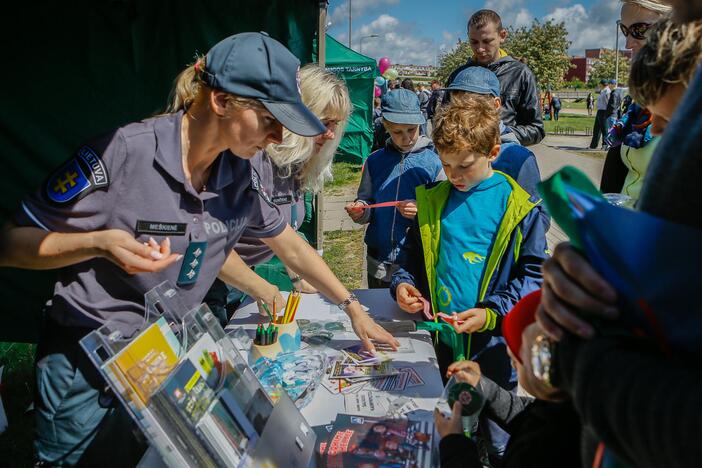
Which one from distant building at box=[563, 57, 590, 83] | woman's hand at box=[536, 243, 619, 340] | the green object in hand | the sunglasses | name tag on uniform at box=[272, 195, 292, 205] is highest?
distant building at box=[563, 57, 590, 83]

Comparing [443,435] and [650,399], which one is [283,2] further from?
[650,399]

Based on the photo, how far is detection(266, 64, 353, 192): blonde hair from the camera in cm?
224

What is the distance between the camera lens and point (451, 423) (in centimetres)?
117

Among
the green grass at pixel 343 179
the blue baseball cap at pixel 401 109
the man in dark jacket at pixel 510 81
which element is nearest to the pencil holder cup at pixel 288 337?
the blue baseball cap at pixel 401 109

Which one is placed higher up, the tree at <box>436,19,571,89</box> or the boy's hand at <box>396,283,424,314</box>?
the tree at <box>436,19,571,89</box>

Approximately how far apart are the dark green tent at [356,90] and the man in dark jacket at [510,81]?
17.9 feet

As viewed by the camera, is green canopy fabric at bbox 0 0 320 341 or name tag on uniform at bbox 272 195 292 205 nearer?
name tag on uniform at bbox 272 195 292 205

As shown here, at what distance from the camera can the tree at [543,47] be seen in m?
25.0

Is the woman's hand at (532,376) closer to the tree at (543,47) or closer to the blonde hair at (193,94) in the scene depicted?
the blonde hair at (193,94)

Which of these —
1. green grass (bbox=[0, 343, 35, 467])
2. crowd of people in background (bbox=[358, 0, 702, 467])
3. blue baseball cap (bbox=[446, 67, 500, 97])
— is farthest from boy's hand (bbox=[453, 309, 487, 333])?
green grass (bbox=[0, 343, 35, 467])

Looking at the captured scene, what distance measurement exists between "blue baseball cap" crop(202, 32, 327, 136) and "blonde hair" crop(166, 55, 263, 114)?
1.1 inches

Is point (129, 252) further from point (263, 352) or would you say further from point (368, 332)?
point (368, 332)

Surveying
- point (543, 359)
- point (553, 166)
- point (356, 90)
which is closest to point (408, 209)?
point (543, 359)

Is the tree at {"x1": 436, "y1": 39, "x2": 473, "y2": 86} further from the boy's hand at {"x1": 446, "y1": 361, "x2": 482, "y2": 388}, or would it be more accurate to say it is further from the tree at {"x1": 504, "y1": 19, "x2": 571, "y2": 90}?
the boy's hand at {"x1": 446, "y1": 361, "x2": 482, "y2": 388}
